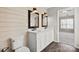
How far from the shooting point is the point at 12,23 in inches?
39.6

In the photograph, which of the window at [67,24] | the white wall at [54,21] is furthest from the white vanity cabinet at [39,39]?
the window at [67,24]

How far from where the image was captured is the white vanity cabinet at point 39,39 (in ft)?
3.57

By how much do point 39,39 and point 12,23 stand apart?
39 centimetres

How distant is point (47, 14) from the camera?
1113mm

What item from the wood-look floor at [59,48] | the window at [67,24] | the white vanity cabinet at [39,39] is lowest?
the wood-look floor at [59,48]

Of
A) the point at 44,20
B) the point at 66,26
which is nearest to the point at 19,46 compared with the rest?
the point at 44,20

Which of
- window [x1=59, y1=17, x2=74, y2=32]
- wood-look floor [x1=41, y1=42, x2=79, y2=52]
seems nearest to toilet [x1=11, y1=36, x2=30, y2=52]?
wood-look floor [x1=41, y1=42, x2=79, y2=52]

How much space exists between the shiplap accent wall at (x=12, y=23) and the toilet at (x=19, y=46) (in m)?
0.04

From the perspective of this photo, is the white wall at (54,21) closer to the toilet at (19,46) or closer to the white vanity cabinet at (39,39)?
the white vanity cabinet at (39,39)

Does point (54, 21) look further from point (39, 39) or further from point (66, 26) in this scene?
point (39, 39)

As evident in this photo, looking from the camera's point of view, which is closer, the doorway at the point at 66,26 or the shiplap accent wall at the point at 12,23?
the shiplap accent wall at the point at 12,23

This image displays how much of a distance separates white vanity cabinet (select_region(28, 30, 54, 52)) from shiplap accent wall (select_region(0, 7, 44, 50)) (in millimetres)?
74
